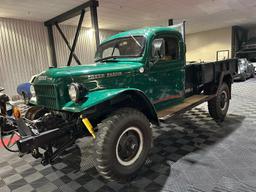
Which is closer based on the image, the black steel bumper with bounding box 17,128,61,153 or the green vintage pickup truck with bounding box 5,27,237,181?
the black steel bumper with bounding box 17,128,61,153

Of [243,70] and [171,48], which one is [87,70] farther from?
[243,70]

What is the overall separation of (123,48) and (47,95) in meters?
1.40

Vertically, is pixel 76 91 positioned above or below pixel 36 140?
above

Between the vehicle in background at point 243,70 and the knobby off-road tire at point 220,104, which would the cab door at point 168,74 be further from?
the vehicle in background at point 243,70

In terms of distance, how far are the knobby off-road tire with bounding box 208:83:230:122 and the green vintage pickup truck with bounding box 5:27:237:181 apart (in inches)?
30.3

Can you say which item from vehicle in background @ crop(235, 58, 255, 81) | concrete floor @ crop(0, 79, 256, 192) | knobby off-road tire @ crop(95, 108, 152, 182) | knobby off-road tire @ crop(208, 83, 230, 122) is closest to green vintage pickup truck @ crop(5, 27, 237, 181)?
knobby off-road tire @ crop(95, 108, 152, 182)

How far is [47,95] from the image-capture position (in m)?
2.27

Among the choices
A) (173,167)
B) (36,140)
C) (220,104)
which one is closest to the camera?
(36,140)

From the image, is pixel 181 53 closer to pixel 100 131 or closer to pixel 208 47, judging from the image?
pixel 100 131

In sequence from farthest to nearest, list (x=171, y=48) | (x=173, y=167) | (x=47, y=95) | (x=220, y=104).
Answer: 1. (x=220, y=104)
2. (x=171, y=48)
3. (x=173, y=167)
4. (x=47, y=95)

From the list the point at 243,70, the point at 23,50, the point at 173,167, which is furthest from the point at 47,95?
the point at 243,70

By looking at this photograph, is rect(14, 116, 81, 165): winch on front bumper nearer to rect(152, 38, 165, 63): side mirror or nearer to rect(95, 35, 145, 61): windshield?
rect(95, 35, 145, 61): windshield

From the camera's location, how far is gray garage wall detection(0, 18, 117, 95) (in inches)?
308

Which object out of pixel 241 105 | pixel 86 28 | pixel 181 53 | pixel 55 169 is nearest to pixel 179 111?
pixel 181 53
